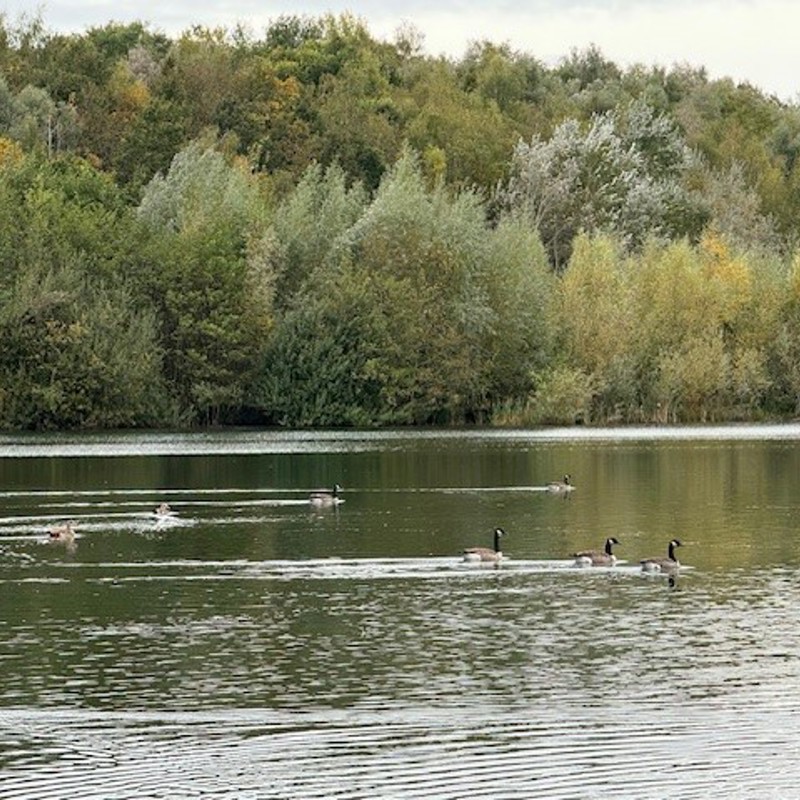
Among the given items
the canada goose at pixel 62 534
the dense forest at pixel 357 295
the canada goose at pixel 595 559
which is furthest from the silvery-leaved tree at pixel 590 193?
the canada goose at pixel 595 559

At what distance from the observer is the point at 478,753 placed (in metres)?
23.1

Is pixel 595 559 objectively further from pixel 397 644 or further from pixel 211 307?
pixel 211 307

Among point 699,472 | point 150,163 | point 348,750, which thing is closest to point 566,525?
point 699,472

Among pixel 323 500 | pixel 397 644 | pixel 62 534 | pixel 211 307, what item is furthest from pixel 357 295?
pixel 397 644

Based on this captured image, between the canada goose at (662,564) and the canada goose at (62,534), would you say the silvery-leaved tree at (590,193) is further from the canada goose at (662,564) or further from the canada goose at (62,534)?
the canada goose at (662,564)

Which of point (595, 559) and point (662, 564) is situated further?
point (595, 559)

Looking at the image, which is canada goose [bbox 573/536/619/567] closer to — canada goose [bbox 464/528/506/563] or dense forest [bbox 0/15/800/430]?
canada goose [bbox 464/528/506/563]

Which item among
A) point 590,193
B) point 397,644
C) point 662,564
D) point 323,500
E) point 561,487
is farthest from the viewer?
point 590,193

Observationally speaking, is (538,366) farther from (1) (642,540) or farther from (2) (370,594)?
(2) (370,594)

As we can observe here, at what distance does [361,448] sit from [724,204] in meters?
56.2

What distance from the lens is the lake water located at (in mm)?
22484

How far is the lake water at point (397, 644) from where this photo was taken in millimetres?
22484

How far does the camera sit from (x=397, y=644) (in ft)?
101

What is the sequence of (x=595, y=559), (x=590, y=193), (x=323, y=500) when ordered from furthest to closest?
(x=590, y=193)
(x=323, y=500)
(x=595, y=559)
